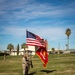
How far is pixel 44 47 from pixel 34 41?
1.03 meters

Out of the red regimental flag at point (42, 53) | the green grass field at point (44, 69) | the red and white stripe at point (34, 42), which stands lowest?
the green grass field at point (44, 69)

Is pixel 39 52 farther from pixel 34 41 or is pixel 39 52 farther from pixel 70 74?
pixel 70 74

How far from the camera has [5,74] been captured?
63.1 ft

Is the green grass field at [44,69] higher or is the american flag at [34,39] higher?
the american flag at [34,39]

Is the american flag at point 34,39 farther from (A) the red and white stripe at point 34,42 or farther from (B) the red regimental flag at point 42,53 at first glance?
(B) the red regimental flag at point 42,53

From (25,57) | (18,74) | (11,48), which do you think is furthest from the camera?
(11,48)

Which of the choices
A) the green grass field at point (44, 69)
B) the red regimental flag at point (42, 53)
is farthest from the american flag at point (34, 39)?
the green grass field at point (44, 69)

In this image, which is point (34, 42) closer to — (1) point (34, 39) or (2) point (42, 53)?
(1) point (34, 39)

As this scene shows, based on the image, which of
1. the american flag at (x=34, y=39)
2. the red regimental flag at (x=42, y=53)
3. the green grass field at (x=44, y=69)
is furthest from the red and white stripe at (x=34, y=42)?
the green grass field at (x=44, y=69)

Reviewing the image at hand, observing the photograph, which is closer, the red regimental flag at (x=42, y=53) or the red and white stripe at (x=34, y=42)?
the red and white stripe at (x=34, y=42)

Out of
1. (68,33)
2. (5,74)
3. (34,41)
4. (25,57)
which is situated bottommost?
(5,74)

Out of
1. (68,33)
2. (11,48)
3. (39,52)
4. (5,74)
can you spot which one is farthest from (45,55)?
(11,48)

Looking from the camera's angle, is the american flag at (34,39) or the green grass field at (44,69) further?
the green grass field at (44,69)

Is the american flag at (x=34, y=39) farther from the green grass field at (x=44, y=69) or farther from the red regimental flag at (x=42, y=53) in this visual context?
the green grass field at (x=44, y=69)
